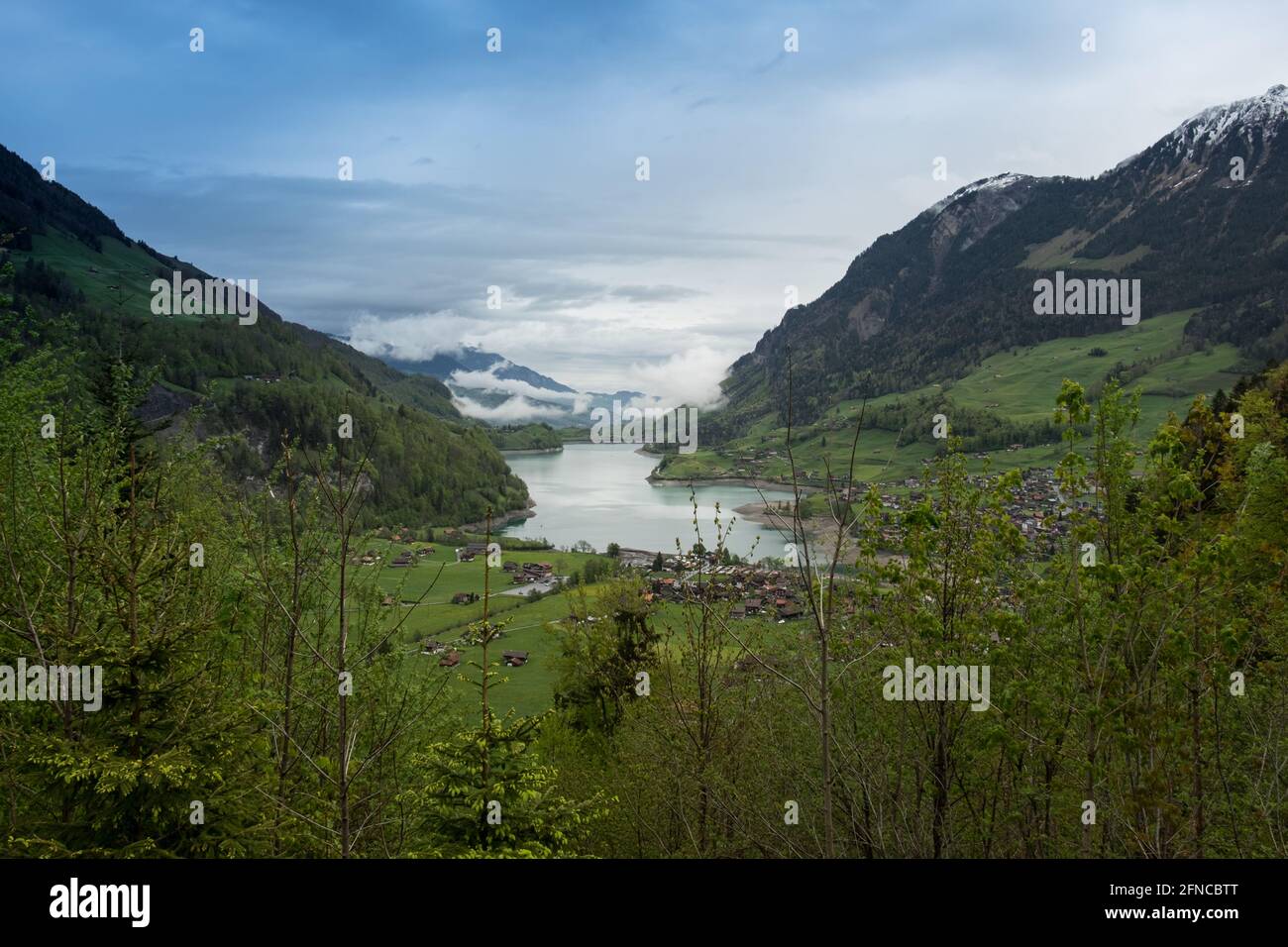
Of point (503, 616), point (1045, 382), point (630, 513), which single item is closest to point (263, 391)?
point (630, 513)

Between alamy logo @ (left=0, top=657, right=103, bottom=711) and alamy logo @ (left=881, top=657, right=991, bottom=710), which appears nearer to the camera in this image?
alamy logo @ (left=0, top=657, right=103, bottom=711)

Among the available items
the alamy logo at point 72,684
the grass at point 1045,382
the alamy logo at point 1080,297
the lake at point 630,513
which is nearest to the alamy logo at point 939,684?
the alamy logo at point 72,684

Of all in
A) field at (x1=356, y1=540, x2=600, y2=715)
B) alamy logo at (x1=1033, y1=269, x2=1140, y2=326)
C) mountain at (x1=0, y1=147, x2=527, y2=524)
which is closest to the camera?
alamy logo at (x1=1033, y1=269, x2=1140, y2=326)

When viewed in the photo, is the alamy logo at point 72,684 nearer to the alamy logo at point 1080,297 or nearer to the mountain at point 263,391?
the alamy logo at point 1080,297
